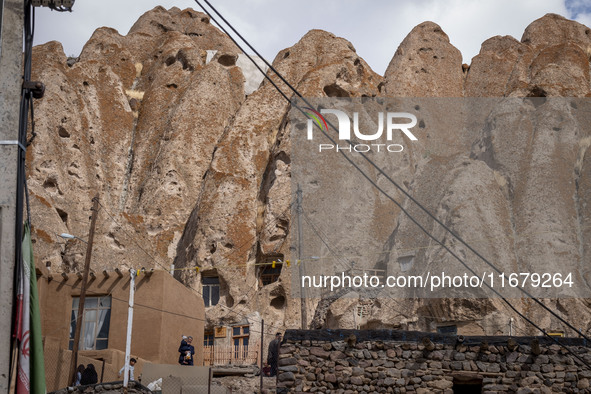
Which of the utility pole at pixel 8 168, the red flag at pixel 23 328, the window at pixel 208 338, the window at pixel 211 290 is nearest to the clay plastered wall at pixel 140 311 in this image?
the window at pixel 208 338

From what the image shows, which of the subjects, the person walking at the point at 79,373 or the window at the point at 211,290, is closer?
the person walking at the point at 79,373

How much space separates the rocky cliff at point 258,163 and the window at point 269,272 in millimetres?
272

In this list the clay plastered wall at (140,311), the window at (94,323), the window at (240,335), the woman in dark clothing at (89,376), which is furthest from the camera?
the window at (240,335)

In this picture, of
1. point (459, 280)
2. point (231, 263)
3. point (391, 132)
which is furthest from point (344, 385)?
point (391, 132)

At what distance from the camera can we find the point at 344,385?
14414 millimetres

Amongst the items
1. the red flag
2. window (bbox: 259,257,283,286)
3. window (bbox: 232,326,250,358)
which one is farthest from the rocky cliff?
the red flag

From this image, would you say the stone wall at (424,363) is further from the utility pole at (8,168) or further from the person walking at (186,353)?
the utility pole at (8,168)

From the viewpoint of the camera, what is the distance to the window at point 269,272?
125 ft

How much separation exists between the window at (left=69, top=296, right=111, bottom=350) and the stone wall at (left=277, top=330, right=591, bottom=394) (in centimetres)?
1106

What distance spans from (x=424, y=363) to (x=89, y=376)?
9.84 meters

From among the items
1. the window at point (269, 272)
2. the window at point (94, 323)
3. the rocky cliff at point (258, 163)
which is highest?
the rocky cliff at point (258, 163)

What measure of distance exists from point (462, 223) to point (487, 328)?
8.25 metres

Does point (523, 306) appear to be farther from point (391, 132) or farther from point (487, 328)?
point (391, 132)

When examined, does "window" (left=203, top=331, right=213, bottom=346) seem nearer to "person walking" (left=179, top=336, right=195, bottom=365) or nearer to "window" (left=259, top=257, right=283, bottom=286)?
"window" (left=259, top=257, right=283, bottom=286)
